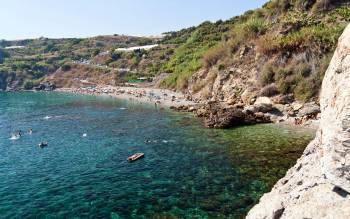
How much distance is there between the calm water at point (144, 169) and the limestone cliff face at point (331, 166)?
7580 mm

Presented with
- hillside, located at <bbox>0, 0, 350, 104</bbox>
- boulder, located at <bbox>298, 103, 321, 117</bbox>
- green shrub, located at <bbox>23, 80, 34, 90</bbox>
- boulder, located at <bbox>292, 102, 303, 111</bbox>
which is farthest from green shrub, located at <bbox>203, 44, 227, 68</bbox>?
green shrub, located at <bbox>23, 80, 34, 90</bbox>

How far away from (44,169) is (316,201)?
30.2 metres

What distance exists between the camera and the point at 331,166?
12281 millimetres

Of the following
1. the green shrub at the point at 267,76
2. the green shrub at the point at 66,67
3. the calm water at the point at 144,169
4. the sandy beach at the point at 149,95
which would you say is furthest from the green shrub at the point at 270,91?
the green shrub at the point at 66,67

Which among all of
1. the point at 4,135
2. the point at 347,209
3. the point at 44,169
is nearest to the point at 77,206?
the point at 44,169

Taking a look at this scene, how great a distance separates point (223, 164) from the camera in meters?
35.1

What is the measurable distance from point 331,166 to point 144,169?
24.8 meters

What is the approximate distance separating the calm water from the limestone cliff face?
7580 mm

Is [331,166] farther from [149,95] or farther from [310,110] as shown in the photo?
[149,95]

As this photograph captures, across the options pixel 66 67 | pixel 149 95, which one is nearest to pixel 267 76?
pixel 149 95

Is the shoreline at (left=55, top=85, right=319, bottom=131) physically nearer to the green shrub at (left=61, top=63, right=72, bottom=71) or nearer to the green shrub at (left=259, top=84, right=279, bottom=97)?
the green shrub at (left=259, top=84, right=279, bottom=97)

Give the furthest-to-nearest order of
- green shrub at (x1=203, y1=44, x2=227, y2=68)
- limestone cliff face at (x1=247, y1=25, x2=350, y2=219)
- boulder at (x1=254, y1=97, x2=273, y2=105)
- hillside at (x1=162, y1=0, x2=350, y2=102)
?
green shrub at (x1=203, y1=44, x2=227, y2=68) < hillside at (x1=162, y1=0, x2=350, y2=102) < boulder at (x1=254, y1=97, x2=273, y2=105) < limestone cliff face at (x1=247, y1=25, x2=350, y2=219)

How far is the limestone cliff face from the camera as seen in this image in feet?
39.0

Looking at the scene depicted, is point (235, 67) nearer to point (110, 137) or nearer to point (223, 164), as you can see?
point (110, 137)
